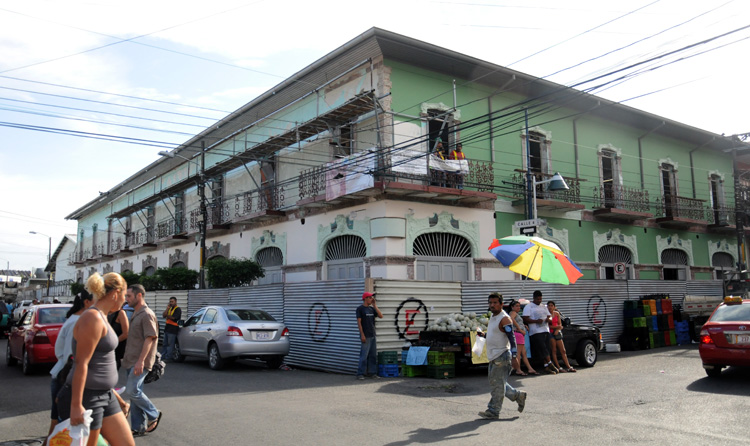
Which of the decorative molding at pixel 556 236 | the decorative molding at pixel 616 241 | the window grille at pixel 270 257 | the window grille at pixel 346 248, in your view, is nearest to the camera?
the window grille at pixel 346 248

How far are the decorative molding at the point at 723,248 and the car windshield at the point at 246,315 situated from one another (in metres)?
22.9

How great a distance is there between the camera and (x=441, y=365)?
39.3ft

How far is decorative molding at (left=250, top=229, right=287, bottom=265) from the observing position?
21406 millimetres

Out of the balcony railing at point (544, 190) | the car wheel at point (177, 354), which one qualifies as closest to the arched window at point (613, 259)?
the balcony railing at point (544, 190)

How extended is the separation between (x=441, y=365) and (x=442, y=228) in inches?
266

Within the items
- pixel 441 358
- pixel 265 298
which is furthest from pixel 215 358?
pixel 441 358

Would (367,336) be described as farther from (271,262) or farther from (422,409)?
(271,262)

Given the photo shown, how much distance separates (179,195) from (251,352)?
66.5 ft

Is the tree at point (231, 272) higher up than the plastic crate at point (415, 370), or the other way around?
the tree at point (231, 272)

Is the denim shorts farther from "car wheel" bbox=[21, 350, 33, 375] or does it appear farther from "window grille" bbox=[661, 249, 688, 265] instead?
"window grille" bbox=[661, 249, 688, 265]

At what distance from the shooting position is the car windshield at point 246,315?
44.0ft

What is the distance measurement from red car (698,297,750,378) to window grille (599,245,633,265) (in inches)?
478

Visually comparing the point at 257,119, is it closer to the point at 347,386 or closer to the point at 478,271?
the point at 478,271

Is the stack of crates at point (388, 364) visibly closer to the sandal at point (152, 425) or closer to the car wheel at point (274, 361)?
the car wheel at point (274, 361)
